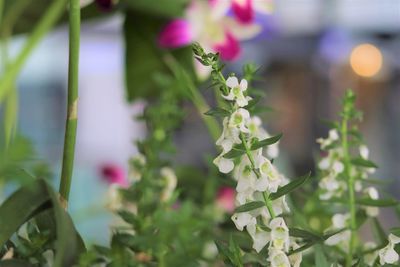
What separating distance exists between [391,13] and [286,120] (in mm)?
1220

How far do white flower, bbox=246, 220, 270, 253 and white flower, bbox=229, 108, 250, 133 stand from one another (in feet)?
0.12

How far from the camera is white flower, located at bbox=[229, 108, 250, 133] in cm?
27

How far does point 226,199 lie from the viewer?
805 millimetres

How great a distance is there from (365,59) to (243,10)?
15.0 feet

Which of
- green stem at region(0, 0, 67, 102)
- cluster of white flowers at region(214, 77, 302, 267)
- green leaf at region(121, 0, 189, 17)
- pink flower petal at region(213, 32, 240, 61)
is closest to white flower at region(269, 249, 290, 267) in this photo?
cluster of white flowers at region(214, 77, 302, 267)

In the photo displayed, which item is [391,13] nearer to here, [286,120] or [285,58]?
[285,58]

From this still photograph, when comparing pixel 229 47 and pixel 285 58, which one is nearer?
pixel 229 47

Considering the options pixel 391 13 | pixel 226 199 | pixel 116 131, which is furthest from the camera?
pixel 116 131

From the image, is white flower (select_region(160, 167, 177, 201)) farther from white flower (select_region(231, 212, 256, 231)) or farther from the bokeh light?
the bokeh light

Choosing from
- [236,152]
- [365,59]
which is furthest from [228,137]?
[365,59]

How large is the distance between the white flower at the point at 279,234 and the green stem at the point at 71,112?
0.09m

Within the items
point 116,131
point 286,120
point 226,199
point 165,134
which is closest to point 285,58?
point 286,120

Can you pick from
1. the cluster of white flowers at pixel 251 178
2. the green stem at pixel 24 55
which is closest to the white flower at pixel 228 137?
the cluster of white flowers at pixel 251 178

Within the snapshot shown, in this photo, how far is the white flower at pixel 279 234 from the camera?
27 centimetres
